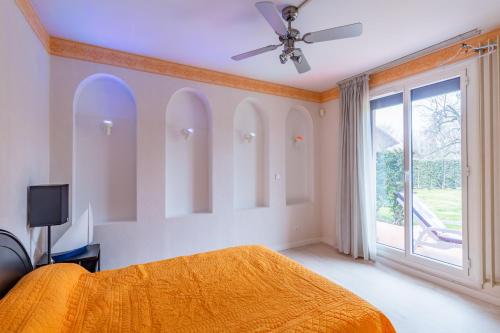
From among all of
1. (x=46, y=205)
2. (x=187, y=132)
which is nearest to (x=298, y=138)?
(x=187, y=132)

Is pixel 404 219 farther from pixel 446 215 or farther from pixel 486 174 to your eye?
pixel 486 174

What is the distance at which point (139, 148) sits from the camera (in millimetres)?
2885

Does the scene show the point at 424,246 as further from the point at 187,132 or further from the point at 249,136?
the point at 187,132

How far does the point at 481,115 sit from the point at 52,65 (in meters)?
4.44

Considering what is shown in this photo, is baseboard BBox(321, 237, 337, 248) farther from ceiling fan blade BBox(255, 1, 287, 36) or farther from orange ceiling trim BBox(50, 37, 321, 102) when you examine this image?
ceiling fan blade BBox(255, 1, 287, 36)

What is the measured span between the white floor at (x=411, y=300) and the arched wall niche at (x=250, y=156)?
1207mm

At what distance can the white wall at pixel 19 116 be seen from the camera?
1.54m

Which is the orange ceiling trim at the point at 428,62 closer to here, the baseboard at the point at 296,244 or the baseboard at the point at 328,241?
the baseboard at the point at 328,241

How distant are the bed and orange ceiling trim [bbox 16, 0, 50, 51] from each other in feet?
5.54

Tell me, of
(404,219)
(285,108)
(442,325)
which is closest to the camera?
(442,325)

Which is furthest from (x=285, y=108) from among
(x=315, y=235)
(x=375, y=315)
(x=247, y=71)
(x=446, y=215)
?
(x=375, y=315)

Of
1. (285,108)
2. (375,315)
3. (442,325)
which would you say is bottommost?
(442,325)

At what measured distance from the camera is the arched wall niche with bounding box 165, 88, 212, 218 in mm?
3227

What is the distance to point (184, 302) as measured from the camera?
4.33 feet
